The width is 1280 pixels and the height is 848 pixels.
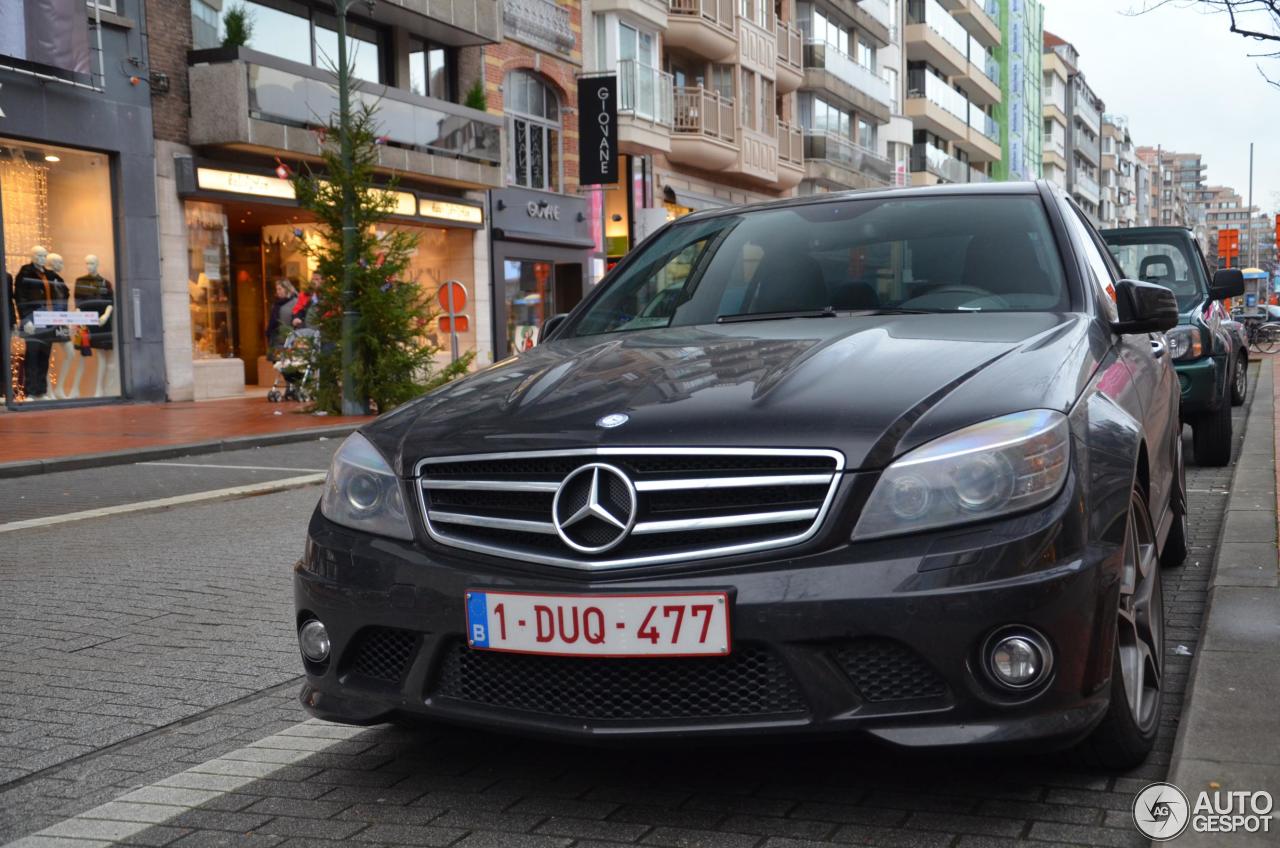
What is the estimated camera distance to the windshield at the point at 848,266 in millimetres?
4246

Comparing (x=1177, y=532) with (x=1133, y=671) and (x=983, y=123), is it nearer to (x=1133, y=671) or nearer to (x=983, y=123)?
(x=1133, y=671)

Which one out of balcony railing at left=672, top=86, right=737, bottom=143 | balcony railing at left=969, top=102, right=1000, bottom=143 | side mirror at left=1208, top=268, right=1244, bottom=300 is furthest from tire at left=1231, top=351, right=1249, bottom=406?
balcony railing at left=969, top=102, right=1000, bottom=143

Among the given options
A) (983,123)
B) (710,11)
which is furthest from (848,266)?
(983,123)

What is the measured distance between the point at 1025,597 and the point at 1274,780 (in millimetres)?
709

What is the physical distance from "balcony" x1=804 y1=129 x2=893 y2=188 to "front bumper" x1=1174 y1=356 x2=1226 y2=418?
112ft

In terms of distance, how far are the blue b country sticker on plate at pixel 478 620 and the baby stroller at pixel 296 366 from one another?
54.6 ft

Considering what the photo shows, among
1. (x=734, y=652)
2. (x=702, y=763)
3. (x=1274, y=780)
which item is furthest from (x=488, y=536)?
(x=1274, y=780)

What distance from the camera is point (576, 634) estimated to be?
2.90m

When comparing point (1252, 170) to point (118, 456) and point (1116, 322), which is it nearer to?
point (118, 456)

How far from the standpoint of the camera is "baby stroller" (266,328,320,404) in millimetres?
19375

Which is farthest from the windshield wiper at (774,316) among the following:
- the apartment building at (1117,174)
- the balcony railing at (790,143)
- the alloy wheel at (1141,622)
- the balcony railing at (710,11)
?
the apartment building at (1117,174)

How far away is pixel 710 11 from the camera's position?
3550cm

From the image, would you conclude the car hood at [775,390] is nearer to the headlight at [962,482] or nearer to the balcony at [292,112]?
the headlight at [962,482]

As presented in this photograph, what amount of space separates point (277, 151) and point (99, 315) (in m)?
3.82
